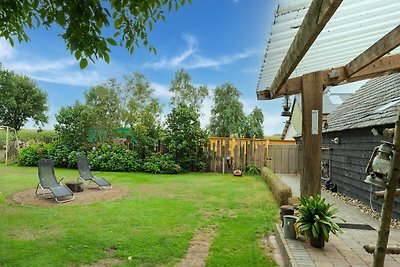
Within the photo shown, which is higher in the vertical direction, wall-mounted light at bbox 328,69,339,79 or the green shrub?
wall-mounted light at bbox 328,69,339,79

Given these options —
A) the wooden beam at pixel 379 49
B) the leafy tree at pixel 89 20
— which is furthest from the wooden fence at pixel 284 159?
the leafy tree at pixel 89 20

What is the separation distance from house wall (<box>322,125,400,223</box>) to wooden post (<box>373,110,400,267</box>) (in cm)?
519

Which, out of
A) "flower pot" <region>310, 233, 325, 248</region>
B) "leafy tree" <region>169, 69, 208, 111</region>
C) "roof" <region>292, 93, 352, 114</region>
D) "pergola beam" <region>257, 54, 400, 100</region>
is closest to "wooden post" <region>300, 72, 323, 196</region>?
"pergola beam" <region>257, 54, 400, 100</region>

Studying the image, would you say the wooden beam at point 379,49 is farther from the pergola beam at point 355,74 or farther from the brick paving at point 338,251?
the brick paving at point 338,251

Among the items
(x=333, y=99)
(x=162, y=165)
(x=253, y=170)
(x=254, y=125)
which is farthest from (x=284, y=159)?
(x=254, y=125)

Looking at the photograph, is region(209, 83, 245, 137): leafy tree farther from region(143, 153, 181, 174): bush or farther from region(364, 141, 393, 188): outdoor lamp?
region(364, 141, 393, 188): outdoor lamp

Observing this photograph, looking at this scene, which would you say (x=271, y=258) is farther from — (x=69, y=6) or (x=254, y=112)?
(x=254, y=112)

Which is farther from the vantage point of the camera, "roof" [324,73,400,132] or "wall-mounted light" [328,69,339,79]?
"roof" [324,73,400,132]

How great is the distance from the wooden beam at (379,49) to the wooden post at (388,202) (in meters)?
2.64

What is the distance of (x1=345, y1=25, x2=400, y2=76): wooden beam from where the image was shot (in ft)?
10.6

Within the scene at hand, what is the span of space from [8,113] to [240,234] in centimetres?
2949

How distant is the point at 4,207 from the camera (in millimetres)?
6684

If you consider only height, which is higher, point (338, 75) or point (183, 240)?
point (338, 75)

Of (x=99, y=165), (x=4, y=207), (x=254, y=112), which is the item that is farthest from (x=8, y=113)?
(x=4, y=207)
